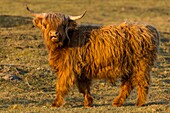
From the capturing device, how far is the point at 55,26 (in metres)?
10.6

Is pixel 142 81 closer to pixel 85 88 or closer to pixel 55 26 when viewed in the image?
pixel 85 88

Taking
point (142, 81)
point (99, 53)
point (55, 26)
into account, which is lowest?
point (142, 81)

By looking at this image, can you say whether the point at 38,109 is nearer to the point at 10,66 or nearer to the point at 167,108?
the point at 167,108

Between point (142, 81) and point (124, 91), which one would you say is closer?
point (142, 81)

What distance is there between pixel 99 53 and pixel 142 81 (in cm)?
109

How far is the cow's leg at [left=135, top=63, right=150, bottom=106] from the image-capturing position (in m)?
11.0

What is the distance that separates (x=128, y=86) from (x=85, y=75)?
38.6 inches

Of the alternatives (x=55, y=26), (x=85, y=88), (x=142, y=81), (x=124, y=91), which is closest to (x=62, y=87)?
(x=85, y=88)

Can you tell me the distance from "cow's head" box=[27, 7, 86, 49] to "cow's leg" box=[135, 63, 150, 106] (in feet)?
5.36

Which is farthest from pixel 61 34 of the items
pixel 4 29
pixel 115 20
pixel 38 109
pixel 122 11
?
pixel 122 11

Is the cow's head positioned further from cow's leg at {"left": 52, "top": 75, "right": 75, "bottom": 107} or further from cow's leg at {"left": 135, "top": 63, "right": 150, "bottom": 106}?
cow's leg at {"left": 135, "top": 63, "right": 150, "bottom": 106}

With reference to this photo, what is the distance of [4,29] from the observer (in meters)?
22.2

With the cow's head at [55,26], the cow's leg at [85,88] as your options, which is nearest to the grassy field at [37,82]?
the cow's leg at [85,88]

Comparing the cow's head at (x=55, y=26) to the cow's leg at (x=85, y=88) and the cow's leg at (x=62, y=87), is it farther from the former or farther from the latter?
the cow's leg at (x=85, y=88)
